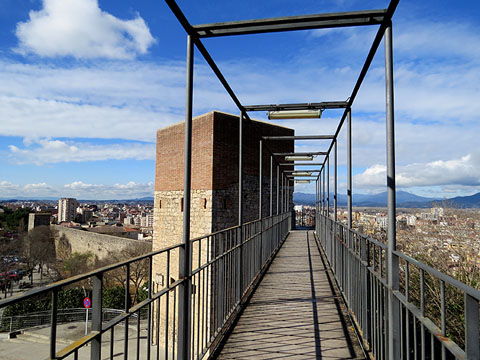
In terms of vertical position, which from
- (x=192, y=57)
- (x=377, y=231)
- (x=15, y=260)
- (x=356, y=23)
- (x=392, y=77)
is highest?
(x=356, y=23)

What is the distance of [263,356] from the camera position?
299 cm

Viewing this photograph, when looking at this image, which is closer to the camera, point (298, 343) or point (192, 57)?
point (192, 57)

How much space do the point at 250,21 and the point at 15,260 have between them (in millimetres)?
47874

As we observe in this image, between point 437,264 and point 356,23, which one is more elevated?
point 356,23

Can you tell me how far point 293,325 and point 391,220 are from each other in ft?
6.45

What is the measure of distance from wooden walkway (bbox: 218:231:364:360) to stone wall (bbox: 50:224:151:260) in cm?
2904

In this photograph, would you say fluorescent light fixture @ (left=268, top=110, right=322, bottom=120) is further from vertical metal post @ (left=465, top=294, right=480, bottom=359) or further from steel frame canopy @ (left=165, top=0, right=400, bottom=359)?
vertical metal post @ (left=465, top=294, right=480, bottom=359)

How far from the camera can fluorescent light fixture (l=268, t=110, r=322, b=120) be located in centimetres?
539

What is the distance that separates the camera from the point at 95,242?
37.5 m

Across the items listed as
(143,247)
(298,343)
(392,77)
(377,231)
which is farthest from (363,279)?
(143,247)

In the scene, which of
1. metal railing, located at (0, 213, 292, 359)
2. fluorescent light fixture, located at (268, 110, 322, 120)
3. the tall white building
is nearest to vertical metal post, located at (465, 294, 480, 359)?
metal railing, located at (0, 213, 292, 359)

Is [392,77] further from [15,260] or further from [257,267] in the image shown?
[15,260]

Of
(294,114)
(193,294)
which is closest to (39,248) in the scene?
(193,294)

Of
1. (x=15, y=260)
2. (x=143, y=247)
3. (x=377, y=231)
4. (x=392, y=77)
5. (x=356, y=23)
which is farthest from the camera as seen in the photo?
(x=15, y=260)
